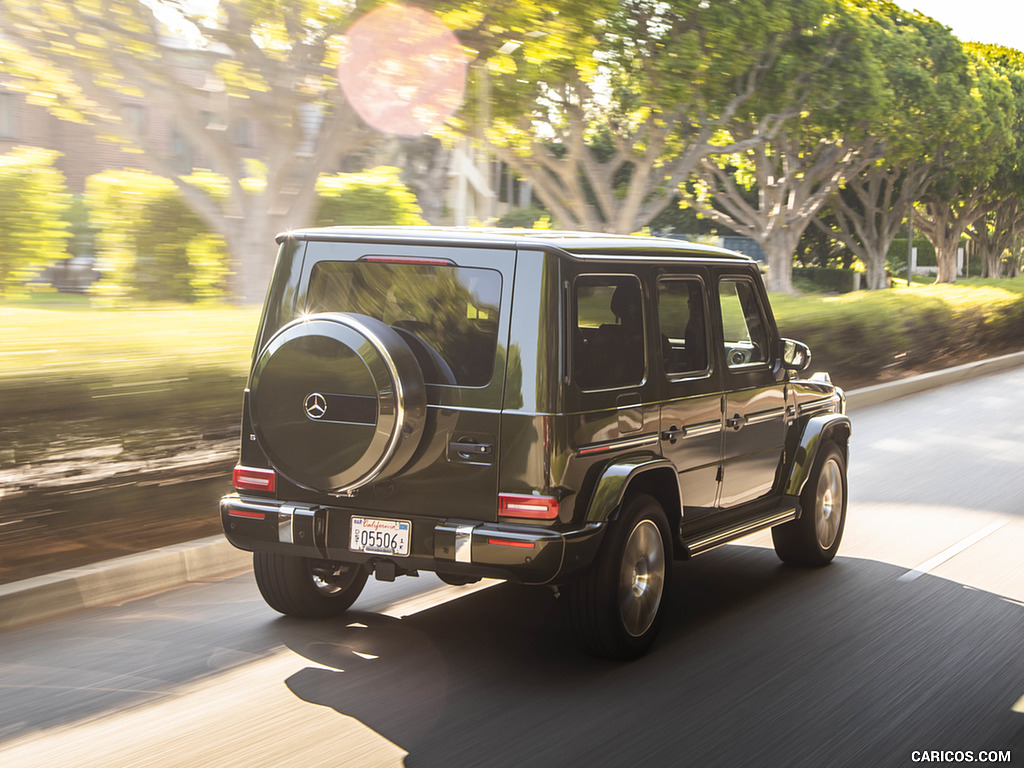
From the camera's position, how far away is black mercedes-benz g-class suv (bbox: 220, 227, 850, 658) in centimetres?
500

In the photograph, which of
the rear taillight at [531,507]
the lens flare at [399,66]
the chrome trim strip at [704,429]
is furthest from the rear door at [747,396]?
the lens flare at [399,66]

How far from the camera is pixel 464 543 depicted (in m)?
5.02

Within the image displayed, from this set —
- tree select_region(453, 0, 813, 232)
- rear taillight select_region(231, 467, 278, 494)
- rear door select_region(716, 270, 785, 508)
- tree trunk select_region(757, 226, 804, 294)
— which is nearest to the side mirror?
rear door select_region(716, 270, 785, 508)

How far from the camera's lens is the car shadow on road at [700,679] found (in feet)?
14.7

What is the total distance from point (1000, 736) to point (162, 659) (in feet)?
11.8

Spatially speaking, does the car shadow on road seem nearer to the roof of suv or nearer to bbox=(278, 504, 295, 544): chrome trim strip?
bbox=(278, 504, 295, 544): chrome trim strip

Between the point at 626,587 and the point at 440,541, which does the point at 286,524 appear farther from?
the point at 626,587

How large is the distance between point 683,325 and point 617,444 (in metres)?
1.03

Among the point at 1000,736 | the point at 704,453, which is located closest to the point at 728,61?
the point at 704,453

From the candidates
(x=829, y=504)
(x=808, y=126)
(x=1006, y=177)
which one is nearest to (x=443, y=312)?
(x=829, y=504)

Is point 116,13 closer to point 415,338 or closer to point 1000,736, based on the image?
point 415,338

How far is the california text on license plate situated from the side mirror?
2878 mm

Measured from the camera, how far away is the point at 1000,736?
459 cm

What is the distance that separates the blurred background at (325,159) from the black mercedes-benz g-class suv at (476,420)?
163 centimetres
